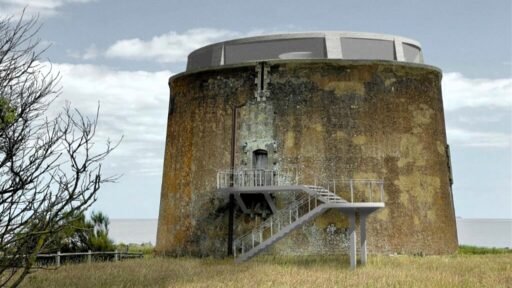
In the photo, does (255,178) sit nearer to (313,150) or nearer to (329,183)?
(313,150)

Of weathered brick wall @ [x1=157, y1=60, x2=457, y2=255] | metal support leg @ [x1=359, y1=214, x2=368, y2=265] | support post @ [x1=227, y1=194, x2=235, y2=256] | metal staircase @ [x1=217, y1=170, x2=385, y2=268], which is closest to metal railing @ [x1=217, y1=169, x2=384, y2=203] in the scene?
metal staircase @ [x1=217, y1=170, x2=385, y2=268]

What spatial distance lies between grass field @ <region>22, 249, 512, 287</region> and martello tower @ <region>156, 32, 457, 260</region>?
1.14 metres

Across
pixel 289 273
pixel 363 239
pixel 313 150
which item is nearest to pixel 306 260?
pixel 363 239

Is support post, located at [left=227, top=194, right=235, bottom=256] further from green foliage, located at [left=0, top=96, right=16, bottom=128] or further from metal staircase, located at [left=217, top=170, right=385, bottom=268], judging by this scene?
green foliage, located at [left=0, top=96, right=16, bottom=128]

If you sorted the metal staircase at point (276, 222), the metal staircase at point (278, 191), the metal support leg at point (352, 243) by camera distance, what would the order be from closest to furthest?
the metal support leg at point (352, 243) < the metal staircase at point (276, 222) < the metal staircase at point (278, 191)

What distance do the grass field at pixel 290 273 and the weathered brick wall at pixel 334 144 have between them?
1.21 m

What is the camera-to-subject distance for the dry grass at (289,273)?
15.0 meters

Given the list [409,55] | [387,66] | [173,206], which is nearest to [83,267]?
[173,206]

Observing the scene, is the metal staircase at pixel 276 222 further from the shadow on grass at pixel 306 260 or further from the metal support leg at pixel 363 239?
the metal support leg at pixel 363 239

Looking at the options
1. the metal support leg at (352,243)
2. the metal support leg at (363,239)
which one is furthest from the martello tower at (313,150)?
the metal support leg at (352,243)

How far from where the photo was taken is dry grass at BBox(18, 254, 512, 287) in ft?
49.1

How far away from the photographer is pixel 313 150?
21812 mm

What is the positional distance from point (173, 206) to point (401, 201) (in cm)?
767

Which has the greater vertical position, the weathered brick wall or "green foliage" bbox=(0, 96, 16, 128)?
the weathered brick wall
